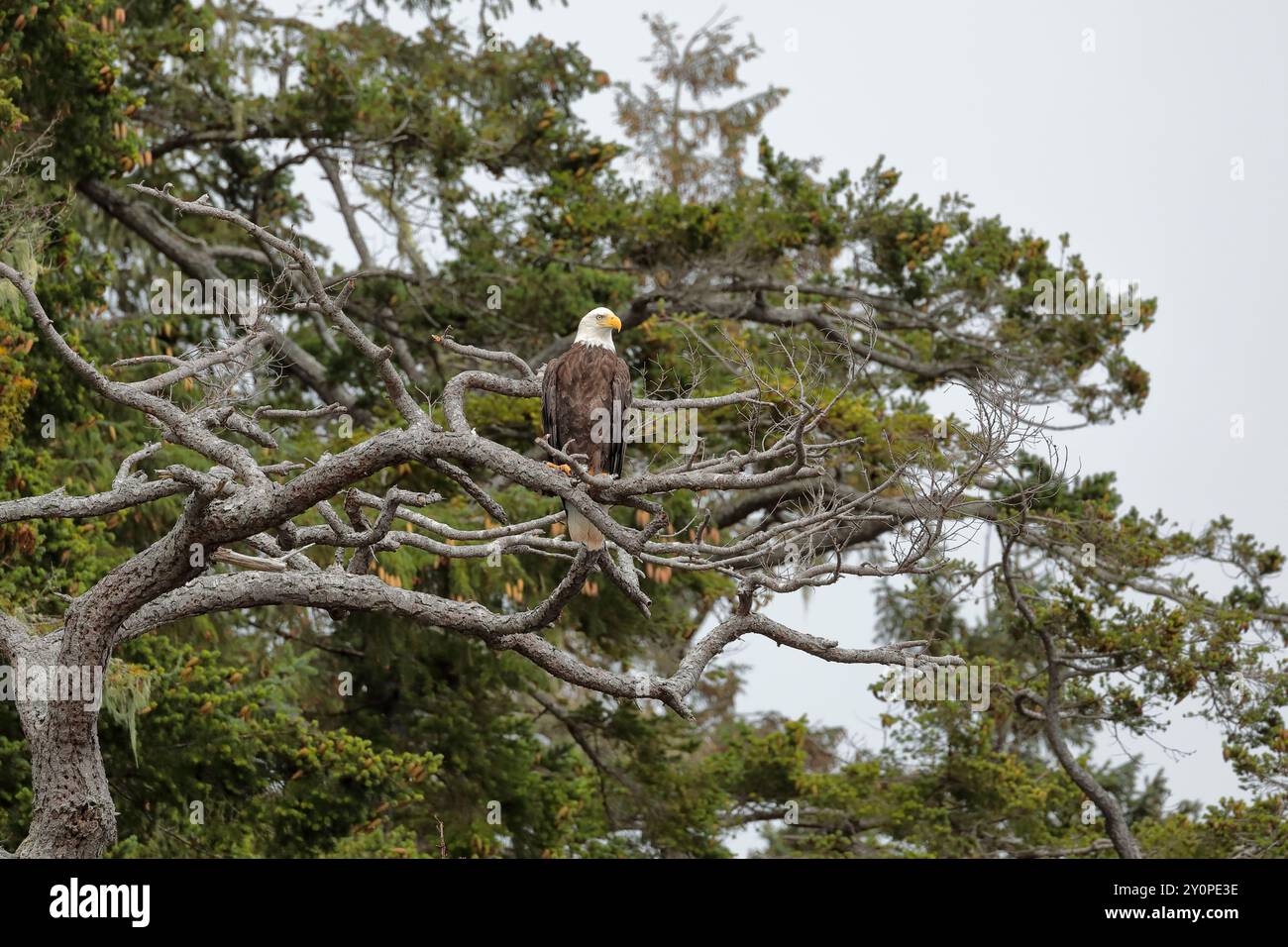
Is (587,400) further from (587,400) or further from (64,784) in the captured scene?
(64,784)

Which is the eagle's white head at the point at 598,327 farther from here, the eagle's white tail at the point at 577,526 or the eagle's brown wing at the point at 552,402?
the eagle's white tail at the point at 577,526

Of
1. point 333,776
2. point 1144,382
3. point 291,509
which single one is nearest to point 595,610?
point 333,776

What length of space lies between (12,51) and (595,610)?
5764mm

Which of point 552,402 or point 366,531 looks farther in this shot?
point 552,402

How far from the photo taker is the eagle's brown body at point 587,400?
6578 millimetres

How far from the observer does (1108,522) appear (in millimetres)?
11227

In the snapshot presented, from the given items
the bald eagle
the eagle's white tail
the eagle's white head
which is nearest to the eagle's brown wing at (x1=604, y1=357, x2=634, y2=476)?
the bald eagle

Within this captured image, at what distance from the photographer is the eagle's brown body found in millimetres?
6578

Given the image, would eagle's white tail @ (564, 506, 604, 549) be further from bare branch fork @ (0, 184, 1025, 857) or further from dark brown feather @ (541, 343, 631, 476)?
dark brown feather @ (541, 343, 631, 476)

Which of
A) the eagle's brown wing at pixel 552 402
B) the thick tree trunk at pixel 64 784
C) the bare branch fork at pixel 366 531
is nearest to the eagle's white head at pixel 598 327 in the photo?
the eagle's brown wing at pixel 552 402

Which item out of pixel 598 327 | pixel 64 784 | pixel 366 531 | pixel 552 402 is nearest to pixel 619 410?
pixel 552 402

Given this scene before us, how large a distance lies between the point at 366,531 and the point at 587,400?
3.86 ft

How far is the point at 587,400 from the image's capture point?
6625mm

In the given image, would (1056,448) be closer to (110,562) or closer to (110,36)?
(110,562)
